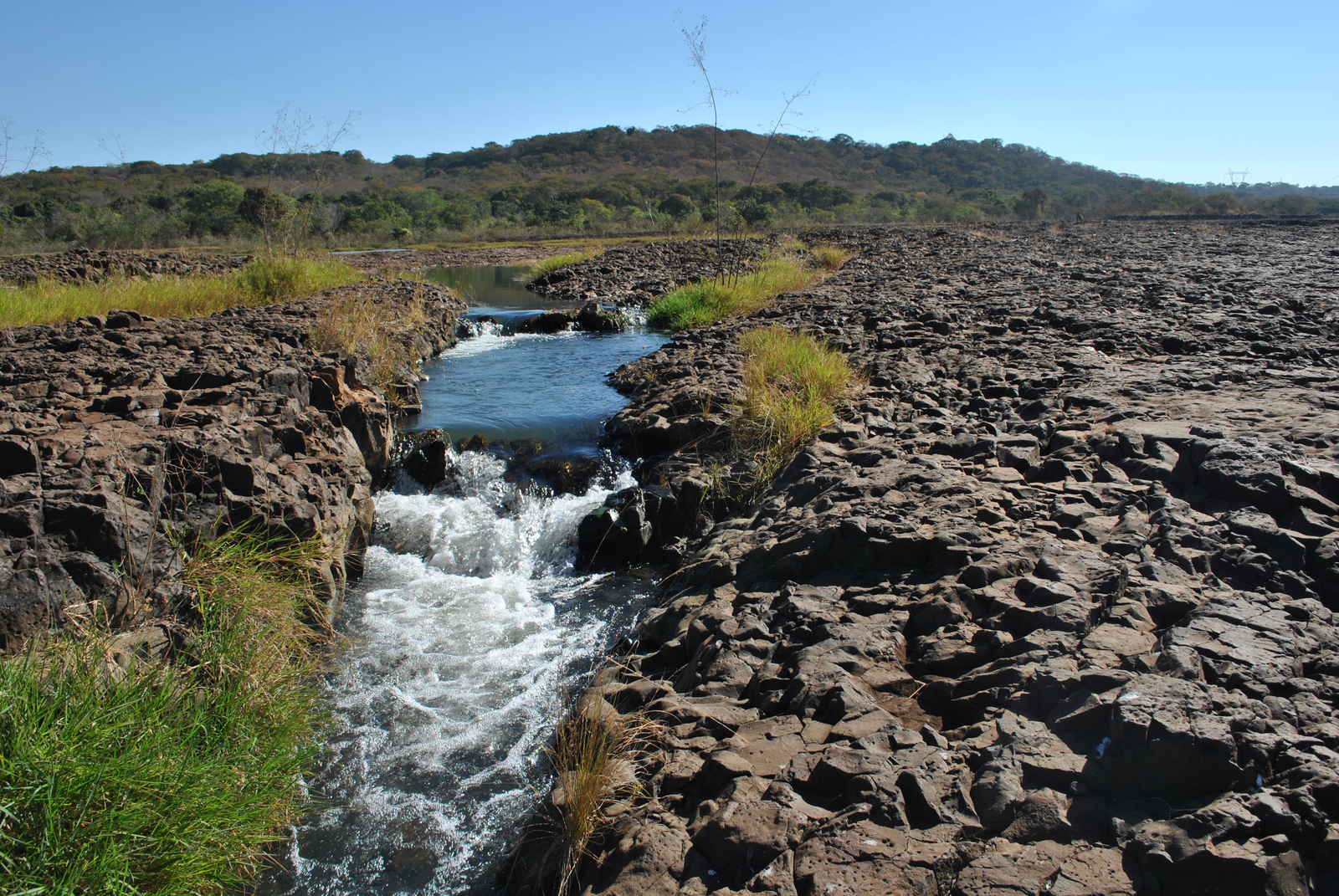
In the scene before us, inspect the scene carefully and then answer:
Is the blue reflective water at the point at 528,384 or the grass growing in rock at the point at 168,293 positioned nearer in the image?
the blue reflective water at the point at 528,384

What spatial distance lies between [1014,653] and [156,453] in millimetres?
4517

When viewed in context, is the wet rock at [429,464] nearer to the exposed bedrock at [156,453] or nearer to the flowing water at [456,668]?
the flowing water at [456,668]

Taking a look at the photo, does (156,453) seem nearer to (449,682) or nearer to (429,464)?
(449,682)

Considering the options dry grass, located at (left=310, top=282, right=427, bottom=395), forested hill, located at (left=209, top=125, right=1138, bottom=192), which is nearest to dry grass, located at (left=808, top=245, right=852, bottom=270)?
dry grass, located at (left=310, top=282, right=427, bottom=395)

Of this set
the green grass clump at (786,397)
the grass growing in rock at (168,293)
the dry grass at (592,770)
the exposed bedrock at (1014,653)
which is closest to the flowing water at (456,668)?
the dry grass at (592,770)

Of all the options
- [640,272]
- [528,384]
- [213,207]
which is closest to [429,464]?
[528,384]

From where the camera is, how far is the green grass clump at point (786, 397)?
20.9 ft

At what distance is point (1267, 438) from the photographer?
176 inches

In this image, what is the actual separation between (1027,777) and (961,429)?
371cm

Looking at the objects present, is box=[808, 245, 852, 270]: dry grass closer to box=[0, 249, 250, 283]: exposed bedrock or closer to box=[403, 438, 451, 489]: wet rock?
box=[0, 249, 250, 283]: exposed bedrock

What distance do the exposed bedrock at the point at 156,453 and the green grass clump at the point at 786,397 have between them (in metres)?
3.11

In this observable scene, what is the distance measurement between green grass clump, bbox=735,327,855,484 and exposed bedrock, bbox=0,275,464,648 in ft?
10.2

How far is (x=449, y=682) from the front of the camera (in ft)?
15.0

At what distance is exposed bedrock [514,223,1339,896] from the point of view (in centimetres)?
209
